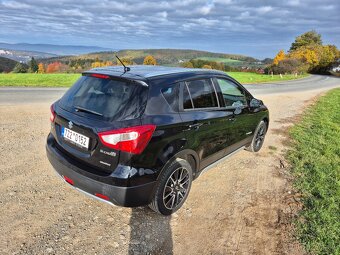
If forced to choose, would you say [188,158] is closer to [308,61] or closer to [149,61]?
[149,61]

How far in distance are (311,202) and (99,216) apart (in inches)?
121

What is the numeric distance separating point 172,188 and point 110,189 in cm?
90

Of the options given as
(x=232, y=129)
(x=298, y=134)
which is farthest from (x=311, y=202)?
(x=298, y=134)

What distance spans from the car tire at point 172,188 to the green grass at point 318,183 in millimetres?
1540

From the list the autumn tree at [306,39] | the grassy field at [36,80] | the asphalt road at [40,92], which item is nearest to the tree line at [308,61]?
the autumn tree at [306,39]

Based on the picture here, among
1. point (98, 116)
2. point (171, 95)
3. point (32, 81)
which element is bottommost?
point (32, 81)

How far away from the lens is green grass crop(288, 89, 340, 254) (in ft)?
11.4

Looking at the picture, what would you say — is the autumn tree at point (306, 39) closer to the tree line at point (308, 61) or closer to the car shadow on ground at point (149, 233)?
the tree line at point (308, 61)

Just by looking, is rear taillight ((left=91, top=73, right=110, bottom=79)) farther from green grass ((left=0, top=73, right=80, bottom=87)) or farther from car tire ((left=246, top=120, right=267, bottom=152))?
green grass ((left=0, top=73, right=80, bottom=87))

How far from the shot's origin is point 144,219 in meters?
3.67

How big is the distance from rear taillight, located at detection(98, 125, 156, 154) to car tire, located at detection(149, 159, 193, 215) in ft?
1.79

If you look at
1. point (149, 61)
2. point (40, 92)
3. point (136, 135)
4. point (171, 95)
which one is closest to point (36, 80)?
point (40, 92)

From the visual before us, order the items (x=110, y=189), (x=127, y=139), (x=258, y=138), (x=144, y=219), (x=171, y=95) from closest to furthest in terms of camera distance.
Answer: (x=127, y=139)
(x=110, y=189)
(x=171, y=95)
(x=144, y=219)
(x=258, y=138)

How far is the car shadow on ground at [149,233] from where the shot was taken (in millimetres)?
3166
